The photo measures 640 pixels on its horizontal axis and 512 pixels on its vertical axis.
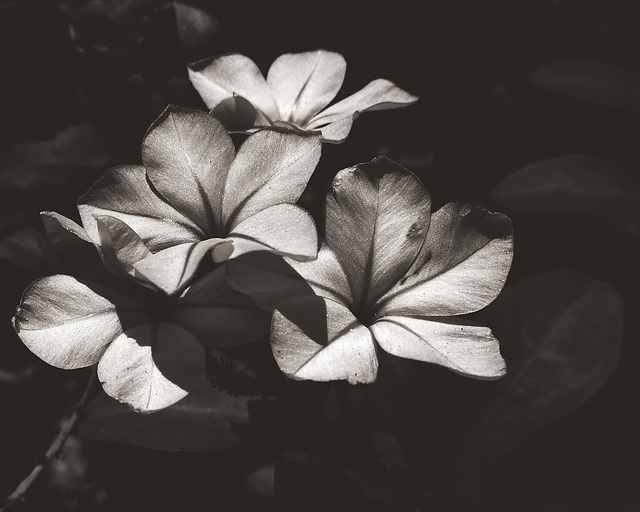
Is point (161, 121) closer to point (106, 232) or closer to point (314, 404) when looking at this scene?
point (106, 232)

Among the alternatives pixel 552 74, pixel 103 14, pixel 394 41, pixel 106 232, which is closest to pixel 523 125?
pixel 552 74

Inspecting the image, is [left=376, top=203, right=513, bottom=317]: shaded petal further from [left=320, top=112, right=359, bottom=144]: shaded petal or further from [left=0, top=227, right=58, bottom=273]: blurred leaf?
[left=0, top=227, right=58, bottom=273]: blurred leaf

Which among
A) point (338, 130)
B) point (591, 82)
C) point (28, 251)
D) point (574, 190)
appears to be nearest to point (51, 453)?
point (28, 251)

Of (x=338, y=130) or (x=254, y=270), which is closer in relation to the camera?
(x=254, y=270)

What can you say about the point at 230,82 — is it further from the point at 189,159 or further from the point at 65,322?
the point at 65,322

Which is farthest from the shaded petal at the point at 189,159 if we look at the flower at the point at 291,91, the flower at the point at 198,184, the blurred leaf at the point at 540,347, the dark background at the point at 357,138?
the blurred leaf at the point at 540,347
